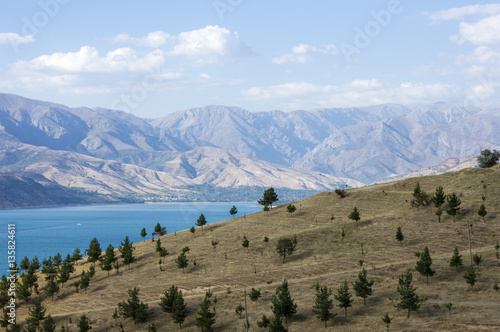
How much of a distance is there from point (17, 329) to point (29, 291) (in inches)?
975

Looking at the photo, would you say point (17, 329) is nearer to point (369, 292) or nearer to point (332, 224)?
point (369, 292)

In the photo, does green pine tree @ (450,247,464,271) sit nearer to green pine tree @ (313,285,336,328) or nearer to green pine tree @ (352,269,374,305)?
green pine tree @ (352,269,374,305)

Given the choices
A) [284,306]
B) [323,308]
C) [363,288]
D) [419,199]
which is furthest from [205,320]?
[419,199]

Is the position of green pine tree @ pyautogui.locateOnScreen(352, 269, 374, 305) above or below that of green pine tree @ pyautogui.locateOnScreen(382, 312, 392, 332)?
above

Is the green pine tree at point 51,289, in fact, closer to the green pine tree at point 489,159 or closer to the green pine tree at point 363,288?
the green pine tree at point 363,288

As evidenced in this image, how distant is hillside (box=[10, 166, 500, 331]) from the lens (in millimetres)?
59875

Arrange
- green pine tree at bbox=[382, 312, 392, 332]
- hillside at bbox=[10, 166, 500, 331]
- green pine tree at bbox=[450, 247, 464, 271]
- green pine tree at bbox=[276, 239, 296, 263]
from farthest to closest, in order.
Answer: green pine tree at bbox=[276, 239, 296, 263] → green pine tree at bbox=[450, 247, 464, 271] → hillside at bbox=[10, 166, 500, 331] → green pine tree at bbox=[382, 312, 392, 332]

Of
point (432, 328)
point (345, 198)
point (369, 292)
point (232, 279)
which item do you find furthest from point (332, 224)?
point (432, 328)

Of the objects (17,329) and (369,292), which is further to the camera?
(17,329)

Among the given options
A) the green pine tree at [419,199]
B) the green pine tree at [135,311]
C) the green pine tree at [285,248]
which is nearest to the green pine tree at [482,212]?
the green pine tree at [419,199]

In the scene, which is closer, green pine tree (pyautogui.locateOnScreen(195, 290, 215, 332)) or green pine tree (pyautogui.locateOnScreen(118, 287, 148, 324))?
green pine tree (pyautogui.locateOnScreen(195, 290, 215, 332))

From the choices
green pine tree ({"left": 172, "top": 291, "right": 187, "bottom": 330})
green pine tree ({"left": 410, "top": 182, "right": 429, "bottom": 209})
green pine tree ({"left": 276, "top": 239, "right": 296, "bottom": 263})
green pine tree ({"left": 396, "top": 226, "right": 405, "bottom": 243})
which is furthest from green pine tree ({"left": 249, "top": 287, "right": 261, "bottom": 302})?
green pine tree ({"left": 410, "top": 182, "right": 429, "bottom": 209})

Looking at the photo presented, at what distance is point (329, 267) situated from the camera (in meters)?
79.0

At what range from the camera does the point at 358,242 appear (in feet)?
291
